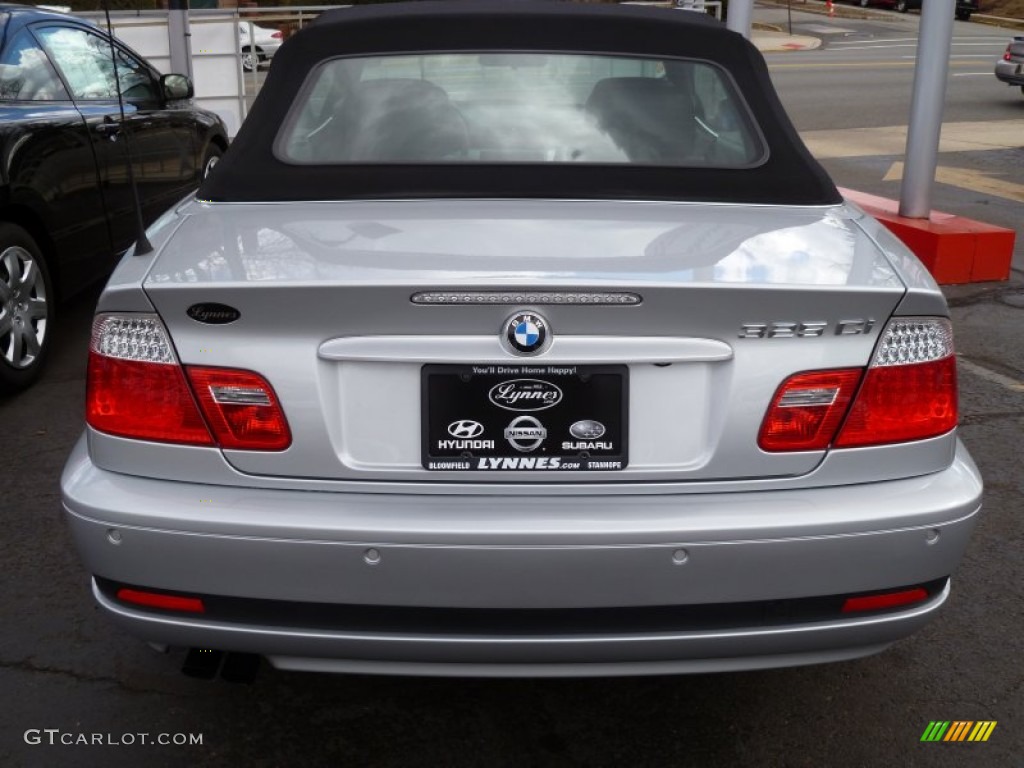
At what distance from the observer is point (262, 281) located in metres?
2.39

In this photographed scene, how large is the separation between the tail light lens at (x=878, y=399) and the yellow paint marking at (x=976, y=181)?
9.23m

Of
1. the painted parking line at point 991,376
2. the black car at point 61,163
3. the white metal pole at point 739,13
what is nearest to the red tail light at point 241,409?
the black car at point 61,163

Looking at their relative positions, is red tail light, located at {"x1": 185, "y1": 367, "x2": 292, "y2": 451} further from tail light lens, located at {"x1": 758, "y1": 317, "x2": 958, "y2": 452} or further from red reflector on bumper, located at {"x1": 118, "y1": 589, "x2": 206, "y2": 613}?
tail light lens, located at {"x1": 758, "y1": 317, "x2": 958, "y2": 452}

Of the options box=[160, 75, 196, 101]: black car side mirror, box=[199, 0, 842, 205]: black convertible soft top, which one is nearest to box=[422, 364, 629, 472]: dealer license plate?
box=[199, 0, 842, 205]: black convertible soft top

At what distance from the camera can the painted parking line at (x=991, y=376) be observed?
5.72 m

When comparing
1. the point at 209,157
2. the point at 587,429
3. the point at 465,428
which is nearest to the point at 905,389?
the point at 587,429

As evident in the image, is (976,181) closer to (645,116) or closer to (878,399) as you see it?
(645,116)

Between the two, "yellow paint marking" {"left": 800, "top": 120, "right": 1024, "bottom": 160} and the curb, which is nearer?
the curb

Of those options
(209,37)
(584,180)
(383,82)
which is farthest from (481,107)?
(209,37)

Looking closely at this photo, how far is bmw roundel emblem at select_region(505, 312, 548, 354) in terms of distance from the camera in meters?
2.31

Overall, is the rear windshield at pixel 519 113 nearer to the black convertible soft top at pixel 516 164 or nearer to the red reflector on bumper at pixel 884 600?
the black convertible soft top at pixel 516 164

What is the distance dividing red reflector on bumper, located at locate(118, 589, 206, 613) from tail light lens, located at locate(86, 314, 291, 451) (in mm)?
318

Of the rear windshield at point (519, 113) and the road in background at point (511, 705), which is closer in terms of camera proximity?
the road in background at point (511, 705)

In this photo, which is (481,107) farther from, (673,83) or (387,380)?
(387,380)
